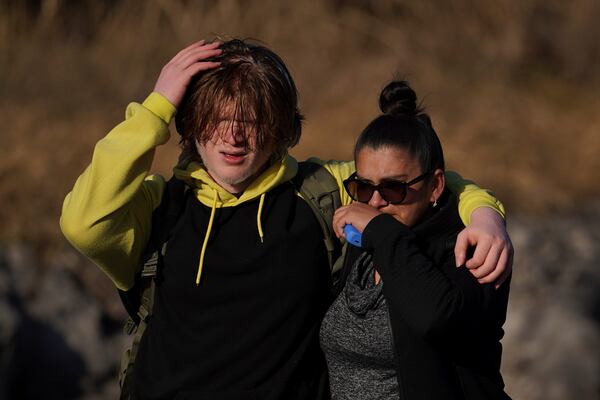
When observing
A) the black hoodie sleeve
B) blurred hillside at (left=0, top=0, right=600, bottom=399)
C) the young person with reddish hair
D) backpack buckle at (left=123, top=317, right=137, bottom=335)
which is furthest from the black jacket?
blurred hillside at (left=0, top=0, right=600, bottom=399)

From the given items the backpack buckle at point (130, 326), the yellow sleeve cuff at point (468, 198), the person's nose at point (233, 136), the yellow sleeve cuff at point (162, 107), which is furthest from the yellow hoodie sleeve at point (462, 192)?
the backpack buckle at point (130, 326)

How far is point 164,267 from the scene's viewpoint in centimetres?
284

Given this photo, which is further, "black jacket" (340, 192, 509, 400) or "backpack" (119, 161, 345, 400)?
"backpack" (119, 161, 345, 400)

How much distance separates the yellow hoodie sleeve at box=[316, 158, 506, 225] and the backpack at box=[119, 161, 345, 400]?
31mm

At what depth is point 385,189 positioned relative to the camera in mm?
2703

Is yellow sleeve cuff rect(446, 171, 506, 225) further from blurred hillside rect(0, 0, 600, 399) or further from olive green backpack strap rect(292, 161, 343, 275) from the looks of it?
blurred hillside rect(0, 0, 600, 399)

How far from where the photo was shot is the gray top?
8.88ft

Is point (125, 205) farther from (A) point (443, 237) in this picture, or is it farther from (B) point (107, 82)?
(B) point (107, 82)

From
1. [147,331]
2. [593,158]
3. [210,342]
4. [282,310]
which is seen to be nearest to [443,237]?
[282,310]

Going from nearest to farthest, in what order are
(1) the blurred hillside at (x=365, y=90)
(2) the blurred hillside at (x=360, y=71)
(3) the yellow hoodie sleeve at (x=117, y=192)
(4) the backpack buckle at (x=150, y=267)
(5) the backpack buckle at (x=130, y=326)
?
(3) the yellow hoodie sleeve at (x=117, y=192), (4) the backpack buckle at (x=150, y=267), (5) the backpack buckle at (x=130, y=326), (1) the blurred hillside at (x=365, y=90), (2) the blurred hillside at (x=360, y=71)

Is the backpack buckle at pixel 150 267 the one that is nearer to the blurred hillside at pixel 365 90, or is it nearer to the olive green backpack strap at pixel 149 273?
the olive green backpack strap at pixel 149 273

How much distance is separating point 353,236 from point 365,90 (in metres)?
6.45

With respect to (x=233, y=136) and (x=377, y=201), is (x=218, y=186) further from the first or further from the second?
(x=377, y=201)

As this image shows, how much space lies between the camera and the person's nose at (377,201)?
2723 millimetres
